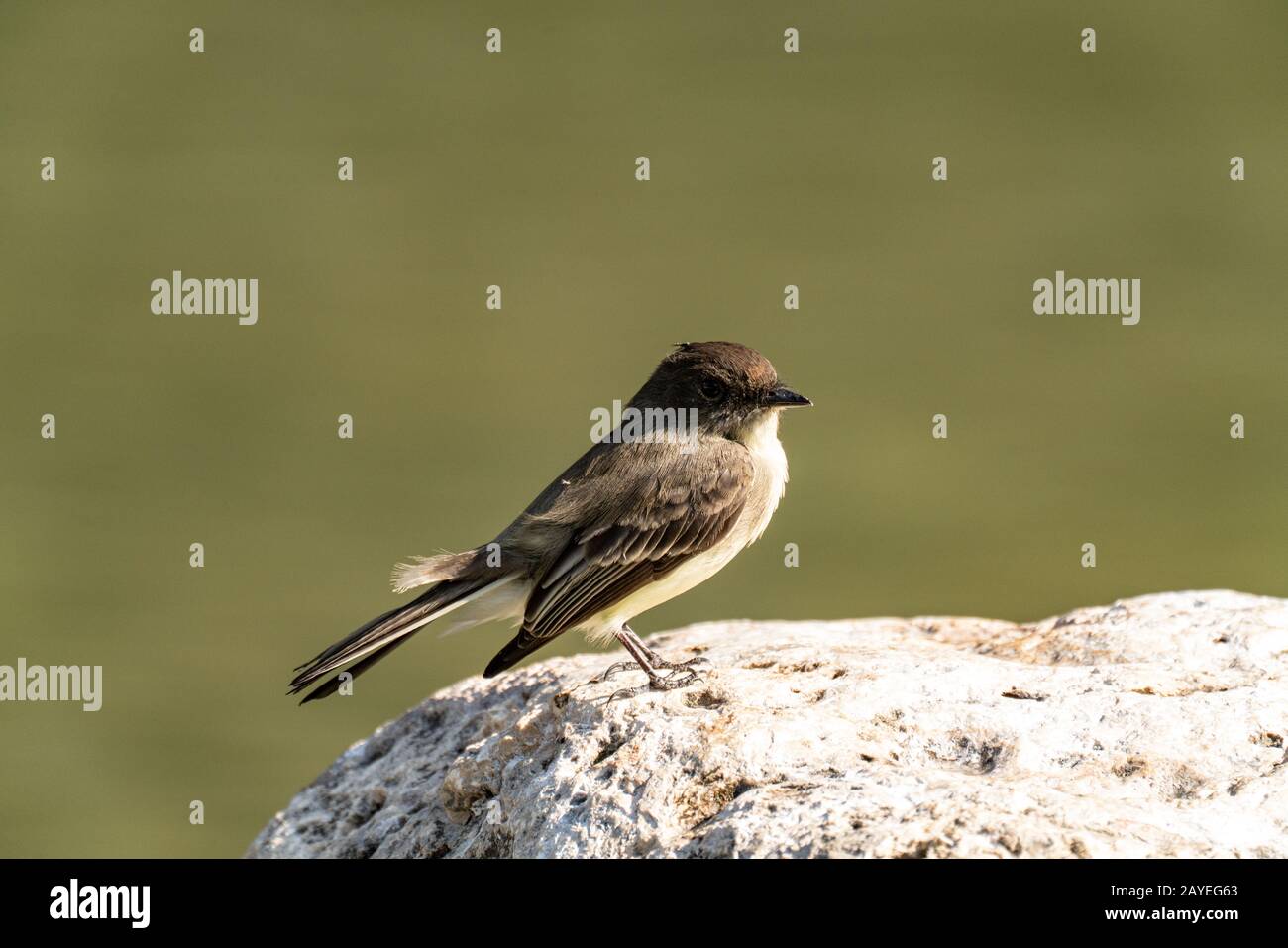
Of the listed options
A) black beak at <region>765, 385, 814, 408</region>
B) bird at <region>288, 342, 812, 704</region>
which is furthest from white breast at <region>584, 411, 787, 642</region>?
black beak at <region>765, 385, 814, 408</region>

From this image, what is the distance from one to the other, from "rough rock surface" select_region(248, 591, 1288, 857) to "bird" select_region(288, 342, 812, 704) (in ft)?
1.12

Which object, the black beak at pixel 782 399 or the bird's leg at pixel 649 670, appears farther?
the black beak at pixel 782 399

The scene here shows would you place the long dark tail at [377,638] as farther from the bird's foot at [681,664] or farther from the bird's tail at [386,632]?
the bird's foot at [681,664]

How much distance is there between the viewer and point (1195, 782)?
4883 millimetres

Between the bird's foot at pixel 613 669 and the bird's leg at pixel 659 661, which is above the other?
the bird's leg at pixel 659 661

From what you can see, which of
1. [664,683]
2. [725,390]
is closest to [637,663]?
[664,683]

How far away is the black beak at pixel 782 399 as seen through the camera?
7359mm

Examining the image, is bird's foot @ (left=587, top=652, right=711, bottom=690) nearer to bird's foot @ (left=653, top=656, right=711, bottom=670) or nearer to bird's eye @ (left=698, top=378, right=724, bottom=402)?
bird's foot @ (left=653, top=656, right=711, bottom=670)

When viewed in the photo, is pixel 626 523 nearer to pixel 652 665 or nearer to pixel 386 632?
pixel 652 665

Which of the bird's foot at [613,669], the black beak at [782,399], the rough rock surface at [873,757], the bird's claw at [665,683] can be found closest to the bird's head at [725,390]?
the black beak at [782,399]

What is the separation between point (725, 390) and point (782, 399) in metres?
0.28

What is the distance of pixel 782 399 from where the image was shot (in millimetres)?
7383

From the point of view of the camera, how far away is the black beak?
7.36 m
